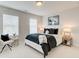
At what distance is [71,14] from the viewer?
4461 mm

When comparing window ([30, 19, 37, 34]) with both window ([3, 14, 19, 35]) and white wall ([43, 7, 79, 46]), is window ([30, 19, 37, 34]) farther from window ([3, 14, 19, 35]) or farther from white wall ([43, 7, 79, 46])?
white wall ([43, 7, 79, 46])

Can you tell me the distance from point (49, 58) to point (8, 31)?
3.14 m

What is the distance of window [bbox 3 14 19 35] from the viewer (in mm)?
4320

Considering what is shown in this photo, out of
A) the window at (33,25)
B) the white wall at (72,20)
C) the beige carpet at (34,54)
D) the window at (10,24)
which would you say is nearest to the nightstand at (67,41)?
the white wall at (72,20)

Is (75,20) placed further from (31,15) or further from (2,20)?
(2,20)

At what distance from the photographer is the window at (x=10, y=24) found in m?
4.32

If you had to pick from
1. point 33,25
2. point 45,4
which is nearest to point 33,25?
point 33,25

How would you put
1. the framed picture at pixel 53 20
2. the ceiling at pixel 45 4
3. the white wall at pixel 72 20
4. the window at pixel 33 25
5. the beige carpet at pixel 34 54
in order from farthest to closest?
1. the window at pixel 33 25
2. the framed picture at pixel 53 20
3. the white wall at pixel 72 20
4. the ceiling at pixel 45 4
5. the beige carpet at pixel 34 54

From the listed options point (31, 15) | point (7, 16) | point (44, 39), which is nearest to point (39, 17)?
point (31, 15)

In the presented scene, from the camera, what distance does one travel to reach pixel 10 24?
4680mm

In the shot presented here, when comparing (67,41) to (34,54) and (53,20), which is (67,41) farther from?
(34,54)

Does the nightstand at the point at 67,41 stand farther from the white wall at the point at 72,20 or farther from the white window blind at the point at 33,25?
the white window blind at the point at 33,25

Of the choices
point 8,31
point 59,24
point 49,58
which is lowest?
point 49,58

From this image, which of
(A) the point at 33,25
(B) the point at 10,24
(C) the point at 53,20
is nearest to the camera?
(B) the point at 10,24
